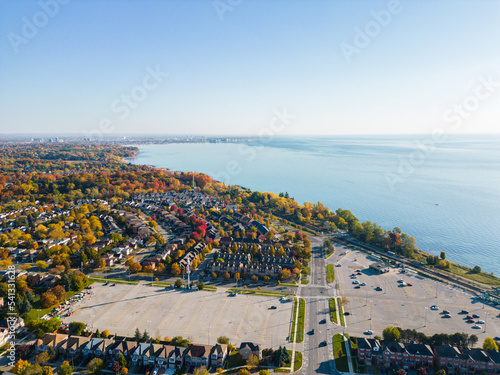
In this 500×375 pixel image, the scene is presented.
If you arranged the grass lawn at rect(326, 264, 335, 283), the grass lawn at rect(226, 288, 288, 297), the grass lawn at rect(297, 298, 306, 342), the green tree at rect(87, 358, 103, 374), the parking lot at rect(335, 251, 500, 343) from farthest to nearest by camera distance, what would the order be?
the grass lawn at rect(326, 264, 335, 283) → the grass lawn at rect(226, 288, 288, 297) → the parking lot at rect(335, 251, 500, 343) → the grass lawn at rect(297, 298, 306, 342) → the green tree at rect(87, 358, 103, 374)

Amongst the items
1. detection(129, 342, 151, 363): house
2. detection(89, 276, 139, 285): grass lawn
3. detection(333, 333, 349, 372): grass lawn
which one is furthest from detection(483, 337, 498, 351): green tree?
detection(89, 276, 139, 285): grass lawn

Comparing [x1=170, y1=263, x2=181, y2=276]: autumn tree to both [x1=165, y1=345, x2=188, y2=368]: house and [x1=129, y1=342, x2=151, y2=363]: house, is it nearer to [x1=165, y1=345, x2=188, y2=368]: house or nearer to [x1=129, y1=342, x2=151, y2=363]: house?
[x1=129, y1=342, x2=151, y2=363]: house

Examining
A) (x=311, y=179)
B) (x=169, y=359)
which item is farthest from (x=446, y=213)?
(x=169, y=359)

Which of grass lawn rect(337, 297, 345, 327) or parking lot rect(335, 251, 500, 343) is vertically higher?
parking lot rect(335, 251, 500, 343)

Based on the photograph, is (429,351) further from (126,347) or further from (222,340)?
(126,347)

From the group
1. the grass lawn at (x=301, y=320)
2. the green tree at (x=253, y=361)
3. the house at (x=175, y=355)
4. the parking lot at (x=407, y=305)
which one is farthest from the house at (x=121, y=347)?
the parking lot at (x=407, y=305)

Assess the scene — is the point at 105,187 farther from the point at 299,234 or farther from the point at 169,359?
the point at 169,359

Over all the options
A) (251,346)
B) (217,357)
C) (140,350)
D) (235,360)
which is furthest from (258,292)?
(140,350)

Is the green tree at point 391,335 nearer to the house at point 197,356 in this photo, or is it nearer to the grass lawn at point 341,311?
the grass lawn at point 341,311
